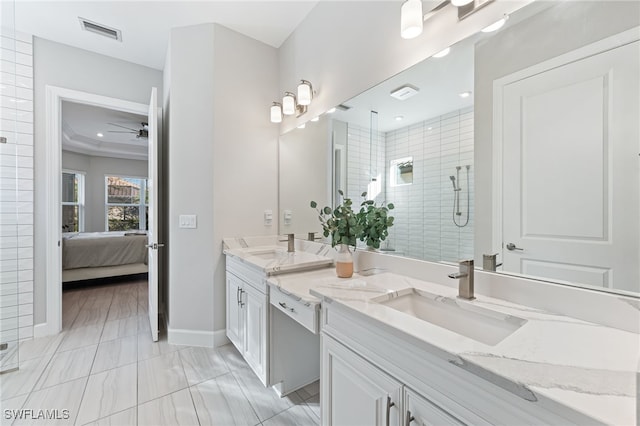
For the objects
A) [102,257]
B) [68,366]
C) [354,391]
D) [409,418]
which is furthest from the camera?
[102,257]

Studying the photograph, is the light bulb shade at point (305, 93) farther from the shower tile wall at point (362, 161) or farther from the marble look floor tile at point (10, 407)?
the marble look floor tile at point (10, 407)

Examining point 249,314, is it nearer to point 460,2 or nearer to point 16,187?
point 460,2

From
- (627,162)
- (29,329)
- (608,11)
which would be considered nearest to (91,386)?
(29,329)

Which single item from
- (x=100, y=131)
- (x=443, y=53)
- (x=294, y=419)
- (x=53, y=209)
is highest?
(x=100, y=131)

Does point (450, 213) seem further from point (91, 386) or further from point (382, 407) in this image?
point (91, 386)

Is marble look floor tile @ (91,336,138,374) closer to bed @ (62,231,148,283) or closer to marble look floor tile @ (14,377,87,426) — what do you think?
marble look floor tile @ (14,377,87,426)

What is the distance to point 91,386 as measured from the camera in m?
1.84

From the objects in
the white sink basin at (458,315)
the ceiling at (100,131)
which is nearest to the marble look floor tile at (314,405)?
the white sink basin at (458,315)

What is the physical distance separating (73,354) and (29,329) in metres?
0.70

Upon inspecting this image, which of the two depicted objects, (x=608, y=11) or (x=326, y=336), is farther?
(x=326, y=336)

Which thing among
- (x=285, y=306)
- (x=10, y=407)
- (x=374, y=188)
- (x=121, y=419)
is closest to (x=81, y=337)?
(x=10, y=407)

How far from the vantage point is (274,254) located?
241 cm

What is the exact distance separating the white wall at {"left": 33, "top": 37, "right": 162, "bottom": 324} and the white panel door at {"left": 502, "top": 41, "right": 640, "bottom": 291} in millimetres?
3654

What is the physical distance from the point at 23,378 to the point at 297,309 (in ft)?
7.18
